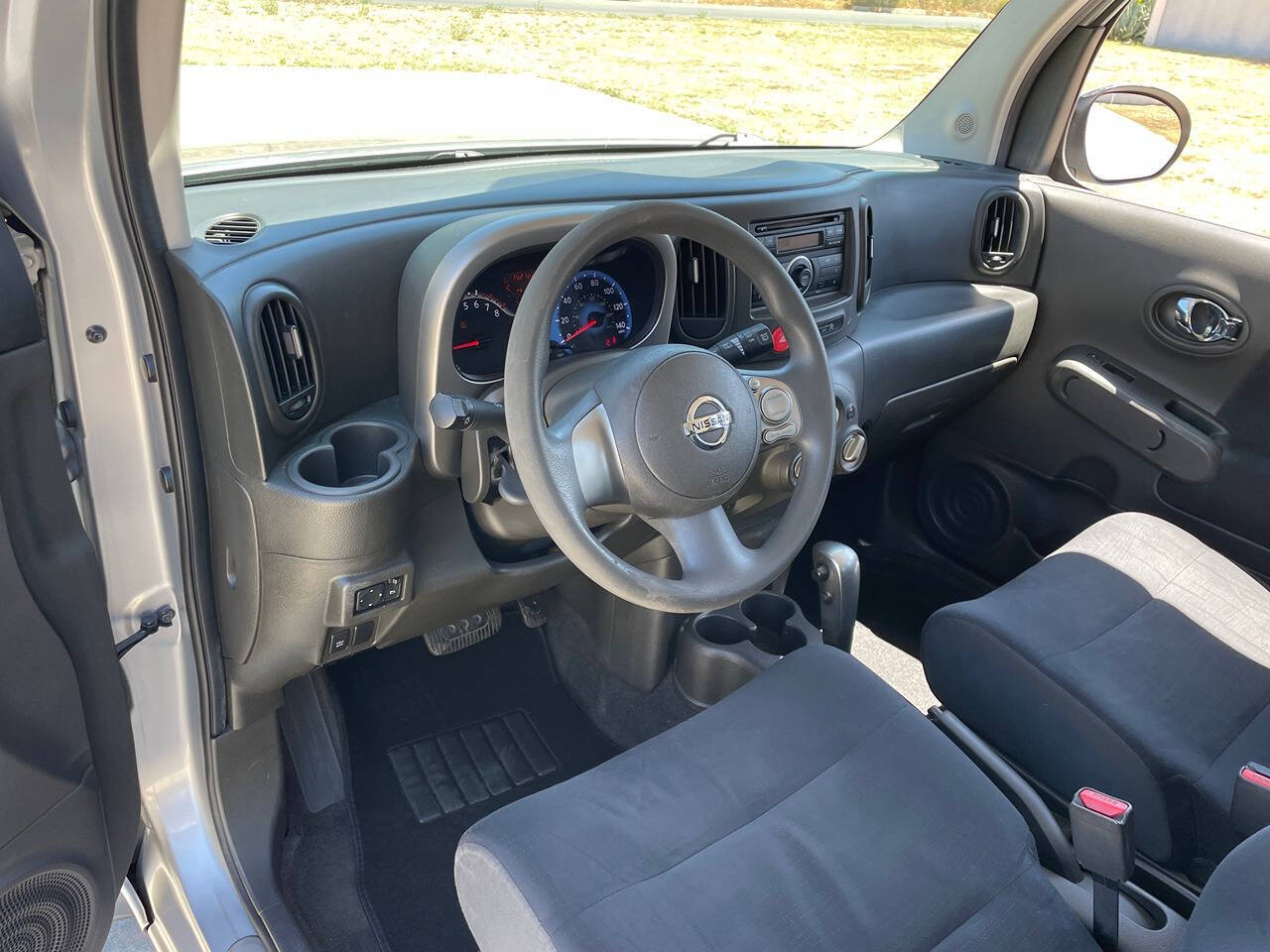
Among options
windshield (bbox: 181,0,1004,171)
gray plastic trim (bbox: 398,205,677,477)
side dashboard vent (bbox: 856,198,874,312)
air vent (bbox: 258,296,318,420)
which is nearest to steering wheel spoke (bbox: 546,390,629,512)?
gray plastic trim (bbox: 398,205,677,477)

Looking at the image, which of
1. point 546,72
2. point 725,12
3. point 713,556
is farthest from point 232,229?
point 725,12

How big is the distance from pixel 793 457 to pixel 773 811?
514 mm

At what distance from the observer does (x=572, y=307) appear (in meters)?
1.56

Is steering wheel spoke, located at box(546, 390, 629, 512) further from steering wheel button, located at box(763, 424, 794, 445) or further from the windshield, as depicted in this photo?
the windshield

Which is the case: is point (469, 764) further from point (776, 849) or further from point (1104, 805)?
point (1104, 805)

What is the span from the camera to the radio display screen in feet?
6.82

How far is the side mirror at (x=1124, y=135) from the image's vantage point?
251 centimetres

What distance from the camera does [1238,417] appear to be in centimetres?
230

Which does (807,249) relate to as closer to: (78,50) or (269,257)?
(269,257)

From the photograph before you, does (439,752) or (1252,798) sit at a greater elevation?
(1252,798)

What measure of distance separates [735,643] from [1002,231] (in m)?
1.33

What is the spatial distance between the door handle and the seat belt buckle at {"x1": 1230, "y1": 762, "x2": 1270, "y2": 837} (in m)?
1.22

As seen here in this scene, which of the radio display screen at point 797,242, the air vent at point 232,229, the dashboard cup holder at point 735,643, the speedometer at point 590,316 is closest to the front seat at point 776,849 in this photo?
the dashboard cup holder at point 735,643

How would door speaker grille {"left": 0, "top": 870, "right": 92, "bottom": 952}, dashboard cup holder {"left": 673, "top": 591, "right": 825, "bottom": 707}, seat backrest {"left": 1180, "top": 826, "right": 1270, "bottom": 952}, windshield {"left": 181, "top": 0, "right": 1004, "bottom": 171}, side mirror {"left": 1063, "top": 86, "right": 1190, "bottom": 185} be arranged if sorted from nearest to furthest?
seat backrest {"left": 1180, "top": 826, "right": 1270, "bottom": 952}, door speaker grille {"left": 0, "top": 870, "right": 92, "bottom": 952}, windshield {"left": 181, "top": 0, "right": 1004, "bottom": 171}, dashboard cup holder {"left": 673, "top": 591, "right": 825, "bottom": 707}, side mirror {"left": 1063, "top": 86, "right": 1190, "bottom": 185}
